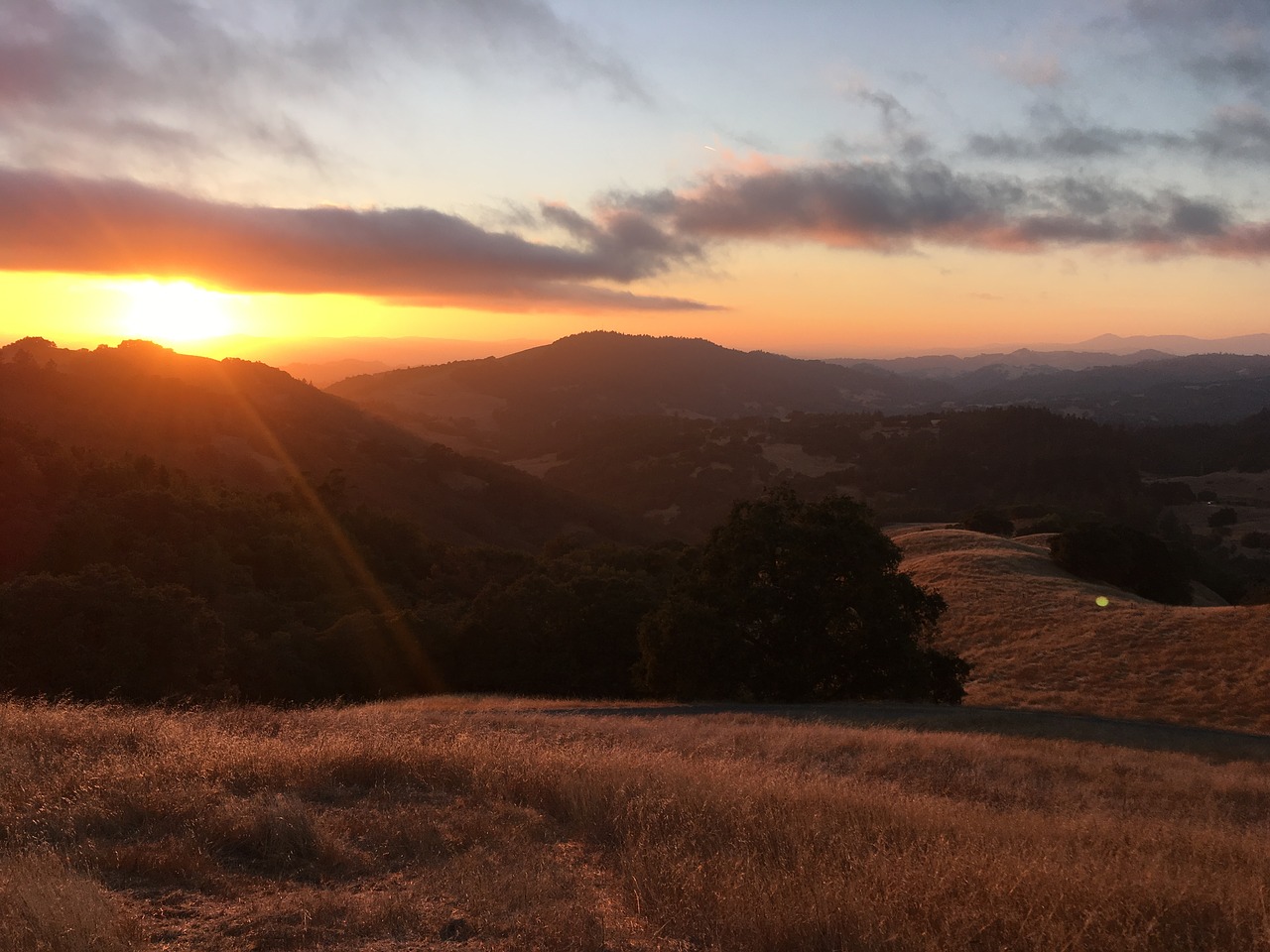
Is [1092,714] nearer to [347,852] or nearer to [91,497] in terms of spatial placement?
[347,852]

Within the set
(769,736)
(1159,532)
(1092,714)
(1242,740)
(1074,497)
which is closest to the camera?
(769,736)

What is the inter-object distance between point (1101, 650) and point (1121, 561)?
1905 cm

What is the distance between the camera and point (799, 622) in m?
24.5

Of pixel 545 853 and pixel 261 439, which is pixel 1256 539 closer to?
pixel 261 439

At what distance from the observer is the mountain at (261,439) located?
67.3 m

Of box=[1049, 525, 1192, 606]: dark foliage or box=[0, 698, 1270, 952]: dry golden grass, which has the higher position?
box=[0, 698, 1270, 952]: dry golden grass

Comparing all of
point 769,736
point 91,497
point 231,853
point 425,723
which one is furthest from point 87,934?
point 91,497

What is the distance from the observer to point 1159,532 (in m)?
77.1

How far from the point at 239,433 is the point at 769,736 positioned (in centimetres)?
7530

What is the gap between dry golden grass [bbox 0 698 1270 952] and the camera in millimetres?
4312

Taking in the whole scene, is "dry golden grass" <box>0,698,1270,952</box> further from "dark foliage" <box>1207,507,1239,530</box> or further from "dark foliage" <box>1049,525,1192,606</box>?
"dark foliage" <box>1207,507,1239,530</box>

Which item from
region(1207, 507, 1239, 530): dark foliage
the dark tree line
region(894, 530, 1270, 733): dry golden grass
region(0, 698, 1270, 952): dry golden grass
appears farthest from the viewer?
region(1207, 507, 1239, 530): dark foliage

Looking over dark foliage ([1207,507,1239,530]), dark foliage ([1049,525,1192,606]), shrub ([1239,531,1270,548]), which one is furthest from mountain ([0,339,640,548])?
dark foliage ([1207,507,1239,530])

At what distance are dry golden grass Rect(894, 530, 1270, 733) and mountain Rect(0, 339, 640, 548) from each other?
39945mm
